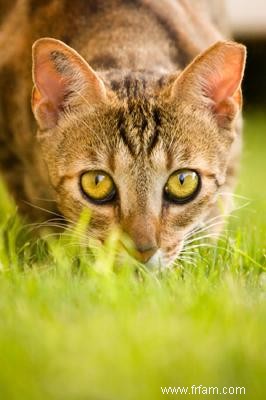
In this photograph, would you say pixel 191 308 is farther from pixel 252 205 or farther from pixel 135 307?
pixel 252 205

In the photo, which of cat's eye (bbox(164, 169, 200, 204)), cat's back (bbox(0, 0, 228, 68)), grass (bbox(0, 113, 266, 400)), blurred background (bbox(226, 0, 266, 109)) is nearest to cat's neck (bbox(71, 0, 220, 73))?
cat's back (bbox(0, 0, 228, 68))

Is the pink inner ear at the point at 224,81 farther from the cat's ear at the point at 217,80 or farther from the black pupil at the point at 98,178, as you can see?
the black pupil at the point at 98,178

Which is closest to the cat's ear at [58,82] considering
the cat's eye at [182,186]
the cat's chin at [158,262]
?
the cat's eye at [182,186]

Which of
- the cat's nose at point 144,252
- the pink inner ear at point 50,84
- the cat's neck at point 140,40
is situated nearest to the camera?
the cat's nose at point 144,252

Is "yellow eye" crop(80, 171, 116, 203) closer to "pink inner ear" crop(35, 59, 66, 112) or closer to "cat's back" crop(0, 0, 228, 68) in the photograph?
"pink inner ear" crop(35, 59, 66, 112)

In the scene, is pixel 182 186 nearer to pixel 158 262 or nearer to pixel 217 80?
pixel 158 262

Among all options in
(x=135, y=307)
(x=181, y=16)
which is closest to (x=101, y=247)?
(x=135, y=307)

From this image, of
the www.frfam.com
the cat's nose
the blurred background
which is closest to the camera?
the www.frfam.com
